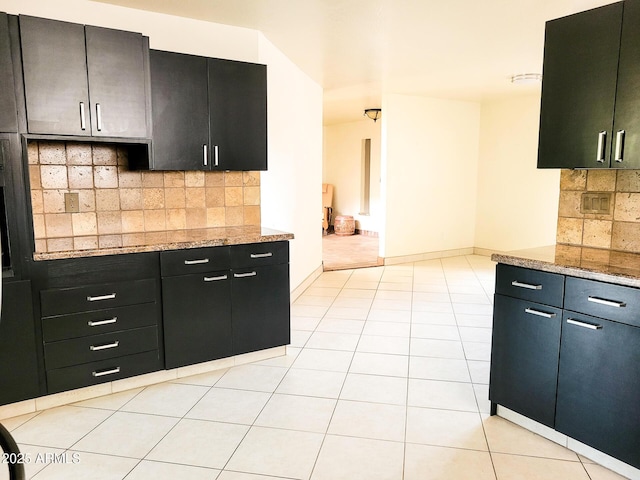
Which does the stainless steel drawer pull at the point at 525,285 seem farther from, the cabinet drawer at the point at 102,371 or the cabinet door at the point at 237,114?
the cabinet drawer at the point at 102,371

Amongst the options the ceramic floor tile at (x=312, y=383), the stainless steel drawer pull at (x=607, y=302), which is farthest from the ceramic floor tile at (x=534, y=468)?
the ceramic floor tile at (x=312, y=383)

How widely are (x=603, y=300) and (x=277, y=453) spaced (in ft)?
5.48

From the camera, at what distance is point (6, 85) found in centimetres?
240

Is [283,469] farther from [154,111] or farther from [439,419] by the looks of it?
[154,111]

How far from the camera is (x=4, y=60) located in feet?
7.82

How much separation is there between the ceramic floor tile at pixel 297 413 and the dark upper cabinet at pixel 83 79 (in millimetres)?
1875

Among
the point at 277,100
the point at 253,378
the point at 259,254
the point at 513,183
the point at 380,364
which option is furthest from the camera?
the point at 513,183

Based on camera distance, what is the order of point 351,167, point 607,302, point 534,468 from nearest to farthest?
point 607,302, point 534,468, point 351,167

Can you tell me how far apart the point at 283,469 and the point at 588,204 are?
7.28ft

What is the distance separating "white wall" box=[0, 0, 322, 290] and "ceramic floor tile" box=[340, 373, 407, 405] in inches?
65.8

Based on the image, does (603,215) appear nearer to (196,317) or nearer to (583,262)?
(583,262)

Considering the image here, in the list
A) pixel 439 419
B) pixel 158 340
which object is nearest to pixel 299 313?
pixel 158 340

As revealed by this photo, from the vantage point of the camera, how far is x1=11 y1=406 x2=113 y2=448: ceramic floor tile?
2.30 metres

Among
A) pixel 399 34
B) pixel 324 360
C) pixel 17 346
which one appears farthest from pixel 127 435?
pixel 399 34
